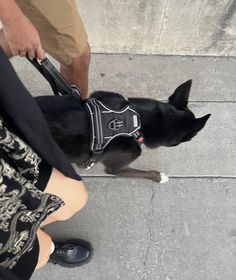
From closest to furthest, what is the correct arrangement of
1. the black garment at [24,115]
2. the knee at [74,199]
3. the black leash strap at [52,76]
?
1. the black garment at [24,115]
2. the knee at [74,199]
3. the black leash strap at [52,76]

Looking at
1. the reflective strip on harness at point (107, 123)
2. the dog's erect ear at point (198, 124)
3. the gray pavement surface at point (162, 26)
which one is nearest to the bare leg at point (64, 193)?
the reflective strip on harness at point (107, 123)

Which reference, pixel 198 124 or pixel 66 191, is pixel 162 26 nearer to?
pixel 198 124

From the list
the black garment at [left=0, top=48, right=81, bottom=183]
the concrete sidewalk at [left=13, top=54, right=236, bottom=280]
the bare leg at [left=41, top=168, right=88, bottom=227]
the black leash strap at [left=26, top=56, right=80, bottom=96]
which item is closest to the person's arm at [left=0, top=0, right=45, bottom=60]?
the black leash strap at [left=26, top=56, right=80, bottom=96]

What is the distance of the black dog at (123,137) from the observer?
235 cm

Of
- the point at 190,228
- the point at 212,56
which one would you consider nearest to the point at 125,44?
the point at 212,56

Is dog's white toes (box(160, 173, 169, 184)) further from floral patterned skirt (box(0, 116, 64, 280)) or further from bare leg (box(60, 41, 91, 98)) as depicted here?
floral patterned skirt (box(0, 116, 64, 280))

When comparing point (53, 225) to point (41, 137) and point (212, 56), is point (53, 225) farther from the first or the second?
point (212, 56)

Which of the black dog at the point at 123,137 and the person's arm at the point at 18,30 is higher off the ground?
the person's arm at the point at 18,30

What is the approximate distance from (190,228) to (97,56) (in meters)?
1.78

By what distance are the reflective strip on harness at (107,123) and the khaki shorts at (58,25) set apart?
1.17 ft

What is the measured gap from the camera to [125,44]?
3545 millimetres

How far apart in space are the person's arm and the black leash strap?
0.20 m

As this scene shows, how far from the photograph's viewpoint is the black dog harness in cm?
231

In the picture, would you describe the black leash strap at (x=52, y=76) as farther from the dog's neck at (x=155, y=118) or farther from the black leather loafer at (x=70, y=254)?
the black leather loafer at (x=70, y=254)
